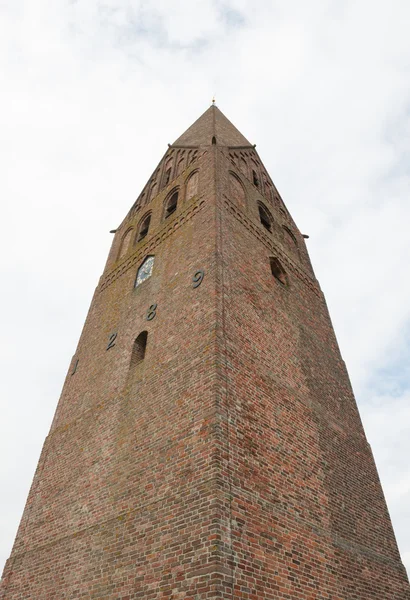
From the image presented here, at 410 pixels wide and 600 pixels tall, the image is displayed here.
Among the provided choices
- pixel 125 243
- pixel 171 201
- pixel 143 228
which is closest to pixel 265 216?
pixel 171 201

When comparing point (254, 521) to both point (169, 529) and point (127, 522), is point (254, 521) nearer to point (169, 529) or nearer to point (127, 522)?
point (169, 529)

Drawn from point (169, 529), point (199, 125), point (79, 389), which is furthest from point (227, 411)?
point (199, 125)

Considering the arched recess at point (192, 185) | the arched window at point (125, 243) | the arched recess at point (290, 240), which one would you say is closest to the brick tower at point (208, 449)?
the arched recess at point (192, 185)

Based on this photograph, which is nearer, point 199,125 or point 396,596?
point 396,596

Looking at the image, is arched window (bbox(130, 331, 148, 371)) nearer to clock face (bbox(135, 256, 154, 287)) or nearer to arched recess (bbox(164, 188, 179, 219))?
clock face (bbox(135, 256, 154, 287))

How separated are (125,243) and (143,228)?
980 millimetres

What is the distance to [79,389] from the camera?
34.7 ft

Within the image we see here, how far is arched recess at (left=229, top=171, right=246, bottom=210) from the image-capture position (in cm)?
1217

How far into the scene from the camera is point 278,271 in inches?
468

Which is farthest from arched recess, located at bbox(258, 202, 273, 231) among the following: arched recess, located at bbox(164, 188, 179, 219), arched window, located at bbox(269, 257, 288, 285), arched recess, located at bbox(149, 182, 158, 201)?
arched recess, located at bbox(149, 182, 158, 201)

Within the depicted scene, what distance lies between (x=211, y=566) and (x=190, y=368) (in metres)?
3.06

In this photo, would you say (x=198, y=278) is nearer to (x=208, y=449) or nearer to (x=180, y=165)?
(x=208, y=449)

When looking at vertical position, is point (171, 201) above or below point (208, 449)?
above

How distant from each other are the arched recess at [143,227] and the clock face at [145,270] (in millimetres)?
2371
